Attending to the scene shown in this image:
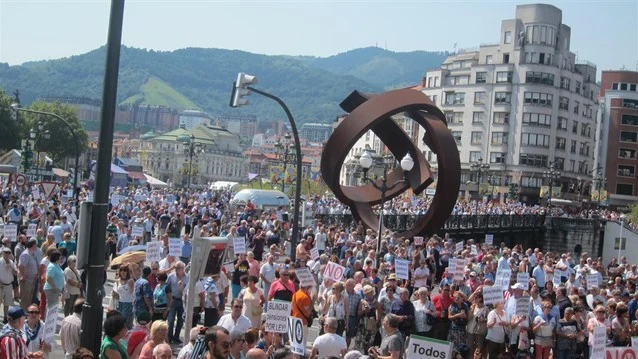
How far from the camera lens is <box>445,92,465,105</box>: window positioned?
11438cm

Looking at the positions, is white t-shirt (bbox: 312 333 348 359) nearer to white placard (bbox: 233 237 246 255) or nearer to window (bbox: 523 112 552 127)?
white placard (bbox: 233 237 246 255)

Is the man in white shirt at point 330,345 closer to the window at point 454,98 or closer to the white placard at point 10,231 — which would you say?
the white placard at point 10,231

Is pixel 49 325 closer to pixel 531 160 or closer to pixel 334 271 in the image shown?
pixel 334 271

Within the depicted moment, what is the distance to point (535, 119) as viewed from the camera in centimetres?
11006

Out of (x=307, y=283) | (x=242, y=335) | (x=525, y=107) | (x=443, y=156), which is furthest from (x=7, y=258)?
(x=525, y=107)

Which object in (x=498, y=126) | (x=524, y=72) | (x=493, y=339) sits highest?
(x=524, y=72)

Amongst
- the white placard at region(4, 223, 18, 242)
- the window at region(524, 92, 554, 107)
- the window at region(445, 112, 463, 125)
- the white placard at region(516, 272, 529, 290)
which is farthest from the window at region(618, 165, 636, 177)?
the white placard at region(4, 223, 18, 242)

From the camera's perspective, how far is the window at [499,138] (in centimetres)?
11112

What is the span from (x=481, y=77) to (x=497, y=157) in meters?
10.6

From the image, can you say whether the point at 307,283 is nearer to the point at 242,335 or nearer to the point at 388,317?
the point at 388,317

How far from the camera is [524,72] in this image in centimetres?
10962

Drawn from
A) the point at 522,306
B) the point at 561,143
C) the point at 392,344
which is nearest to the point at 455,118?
the point at 561,143

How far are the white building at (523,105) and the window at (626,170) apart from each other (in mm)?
11900

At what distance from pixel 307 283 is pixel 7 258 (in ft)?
18.9
